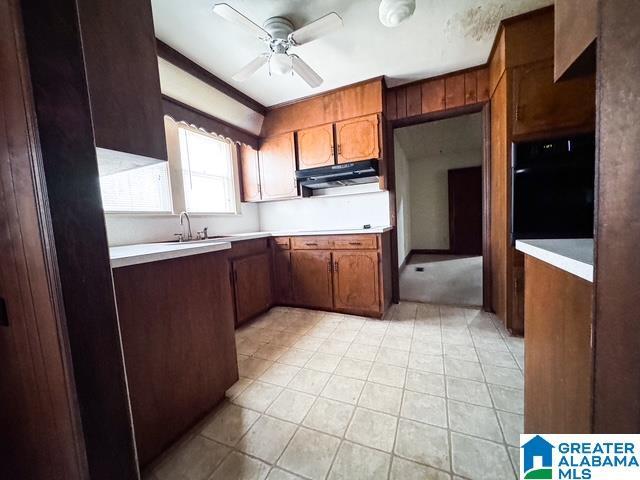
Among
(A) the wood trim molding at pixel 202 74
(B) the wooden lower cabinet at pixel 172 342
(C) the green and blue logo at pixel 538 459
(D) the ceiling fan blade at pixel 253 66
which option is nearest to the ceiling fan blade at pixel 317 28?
(D) the ceiling fan blade at pixel 253 66

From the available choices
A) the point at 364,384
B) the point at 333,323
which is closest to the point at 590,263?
the point at 364,384

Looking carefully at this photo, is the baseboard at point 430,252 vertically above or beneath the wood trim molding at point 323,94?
beneath

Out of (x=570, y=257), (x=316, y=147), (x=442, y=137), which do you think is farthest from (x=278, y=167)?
(x=442, y=137)

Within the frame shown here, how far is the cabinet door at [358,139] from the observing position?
8.41 ft

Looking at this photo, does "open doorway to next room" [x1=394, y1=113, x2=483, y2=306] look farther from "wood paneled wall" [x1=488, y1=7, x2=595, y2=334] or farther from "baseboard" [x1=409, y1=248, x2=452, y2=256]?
"wood paneled wall" [x1=488, y1=7, x2=595, y2=334]

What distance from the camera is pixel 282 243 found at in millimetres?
2850

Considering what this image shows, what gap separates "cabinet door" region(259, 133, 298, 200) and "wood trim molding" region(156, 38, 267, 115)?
0.44 m

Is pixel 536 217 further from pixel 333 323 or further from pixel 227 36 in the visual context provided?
pixel 227 36

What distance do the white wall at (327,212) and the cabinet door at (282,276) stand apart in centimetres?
64

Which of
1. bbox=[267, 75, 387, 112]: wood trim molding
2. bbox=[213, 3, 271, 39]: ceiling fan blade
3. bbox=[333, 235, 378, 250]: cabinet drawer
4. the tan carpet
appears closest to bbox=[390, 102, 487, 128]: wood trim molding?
bbox=[267, 75, 387, 112]: wood trim molding

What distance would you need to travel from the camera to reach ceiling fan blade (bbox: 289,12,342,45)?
4.74ft

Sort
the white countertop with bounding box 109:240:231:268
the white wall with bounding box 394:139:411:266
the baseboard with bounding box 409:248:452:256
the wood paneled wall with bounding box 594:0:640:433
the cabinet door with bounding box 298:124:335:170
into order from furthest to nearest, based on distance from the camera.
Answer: the baseboard with bounding box 409:248:452:256 → the white wall with bounding box 394:139:411:266 → the cabinet door with bounding box 298:124:335:170 → the white countertop with bounding box 109:240:231:268 → the wood paneled wall with bounding box 594:0:640:433

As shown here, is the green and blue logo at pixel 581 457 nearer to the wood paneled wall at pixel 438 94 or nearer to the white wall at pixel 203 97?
the wood paneled wall at pixel 438 94

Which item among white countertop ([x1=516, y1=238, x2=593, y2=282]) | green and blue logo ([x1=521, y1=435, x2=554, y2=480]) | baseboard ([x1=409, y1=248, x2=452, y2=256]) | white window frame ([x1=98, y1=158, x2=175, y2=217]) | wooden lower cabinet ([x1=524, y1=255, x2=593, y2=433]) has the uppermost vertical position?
white window frame ([x1=98, y1=158, x2=175, y2=217])
